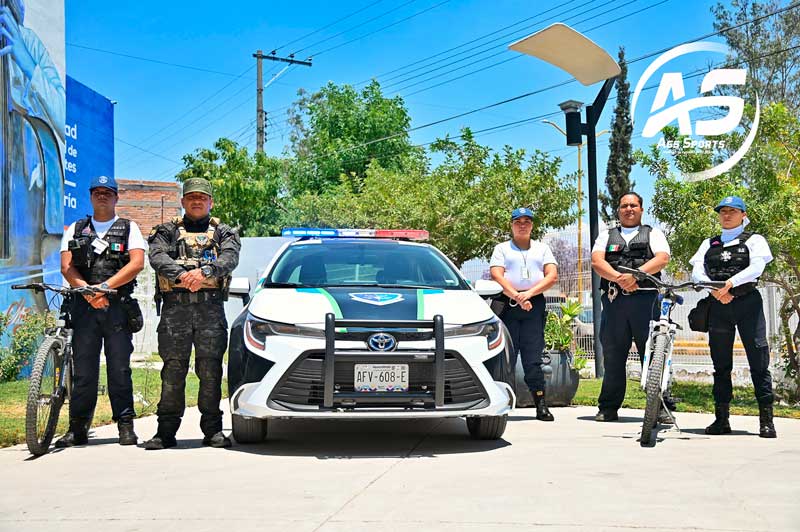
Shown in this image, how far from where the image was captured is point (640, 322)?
26.9 ft

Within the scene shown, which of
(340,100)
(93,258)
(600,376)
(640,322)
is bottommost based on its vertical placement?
(600,376)

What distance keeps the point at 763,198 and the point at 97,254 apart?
645cm

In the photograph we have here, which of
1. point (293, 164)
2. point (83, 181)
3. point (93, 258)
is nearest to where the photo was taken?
point (93, 258)

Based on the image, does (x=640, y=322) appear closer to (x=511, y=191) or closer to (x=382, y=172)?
(x=511, y=191)

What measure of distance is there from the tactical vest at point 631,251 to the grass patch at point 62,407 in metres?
4.81

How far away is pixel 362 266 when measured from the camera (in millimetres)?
7703

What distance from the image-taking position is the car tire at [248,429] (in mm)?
6807

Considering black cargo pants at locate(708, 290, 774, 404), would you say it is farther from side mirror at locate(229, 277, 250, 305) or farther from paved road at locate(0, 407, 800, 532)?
side mirror at locate(229, 277, 250, 305)

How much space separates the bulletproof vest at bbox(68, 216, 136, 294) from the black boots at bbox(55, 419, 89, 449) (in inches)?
41.4

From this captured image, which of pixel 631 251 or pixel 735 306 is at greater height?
pixel 631 251

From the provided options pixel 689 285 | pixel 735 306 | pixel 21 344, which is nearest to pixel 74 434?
pixel 689 285

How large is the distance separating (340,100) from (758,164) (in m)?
38.0

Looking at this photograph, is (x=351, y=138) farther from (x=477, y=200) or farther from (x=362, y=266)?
(x=362, y=266)

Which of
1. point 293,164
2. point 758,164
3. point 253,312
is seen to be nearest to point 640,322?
point 758,164
